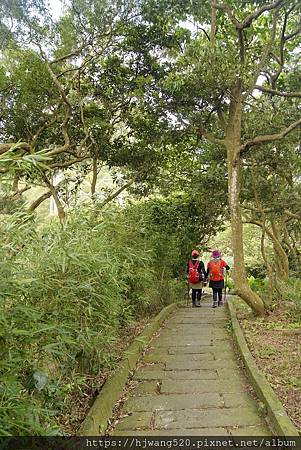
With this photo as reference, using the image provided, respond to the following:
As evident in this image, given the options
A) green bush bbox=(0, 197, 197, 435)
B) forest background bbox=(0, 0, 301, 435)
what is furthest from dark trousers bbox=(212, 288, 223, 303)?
green bush bbox=(0, 197, 197, 435)

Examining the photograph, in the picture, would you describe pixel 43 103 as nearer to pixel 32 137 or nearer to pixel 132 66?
pixel 32 137

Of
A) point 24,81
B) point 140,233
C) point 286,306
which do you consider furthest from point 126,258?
point 24,81

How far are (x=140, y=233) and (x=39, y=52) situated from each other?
519 centimetres

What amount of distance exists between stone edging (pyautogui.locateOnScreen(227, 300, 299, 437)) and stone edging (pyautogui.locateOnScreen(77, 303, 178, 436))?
1.52 m

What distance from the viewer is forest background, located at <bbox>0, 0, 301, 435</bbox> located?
11.2 feet

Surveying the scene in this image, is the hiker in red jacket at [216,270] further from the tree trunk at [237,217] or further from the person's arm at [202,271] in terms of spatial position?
the tree trunk at [237,217]

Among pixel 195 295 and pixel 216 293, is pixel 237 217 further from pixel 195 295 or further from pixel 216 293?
pixel 195 295

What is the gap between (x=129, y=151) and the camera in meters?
11.4

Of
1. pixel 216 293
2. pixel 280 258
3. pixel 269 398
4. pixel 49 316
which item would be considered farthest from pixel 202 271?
pixel 49 316

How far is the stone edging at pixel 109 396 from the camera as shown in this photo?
11.3ft

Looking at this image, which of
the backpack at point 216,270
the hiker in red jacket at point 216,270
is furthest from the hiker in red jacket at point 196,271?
the backpack at point 216,270

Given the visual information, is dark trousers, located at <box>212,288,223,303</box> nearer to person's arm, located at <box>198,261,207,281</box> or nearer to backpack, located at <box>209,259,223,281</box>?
person's arm, located at <box>198,261,207,281</box>

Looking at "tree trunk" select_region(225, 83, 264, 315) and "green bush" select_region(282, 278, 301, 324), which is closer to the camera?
"green bush" select_region(282, 278, 301, 324)

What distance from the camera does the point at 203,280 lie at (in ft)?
34.7
